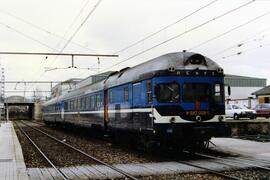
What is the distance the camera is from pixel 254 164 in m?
12.7

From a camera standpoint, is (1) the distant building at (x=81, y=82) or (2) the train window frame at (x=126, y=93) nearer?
(2) the train window frame at (x=126, y=93)

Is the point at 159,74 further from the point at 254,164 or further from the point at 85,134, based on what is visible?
the point at 85,134

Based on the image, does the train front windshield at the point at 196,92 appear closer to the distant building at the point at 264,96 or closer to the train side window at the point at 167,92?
the train side window at the point at 167,92

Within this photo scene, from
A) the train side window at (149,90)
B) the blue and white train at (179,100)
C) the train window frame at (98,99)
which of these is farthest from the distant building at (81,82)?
the train side window at (149,90)

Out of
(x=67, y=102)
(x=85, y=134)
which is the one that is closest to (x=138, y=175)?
(x=85, y=134)

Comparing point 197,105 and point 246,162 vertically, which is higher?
point 197,105

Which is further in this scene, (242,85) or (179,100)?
(242,85)

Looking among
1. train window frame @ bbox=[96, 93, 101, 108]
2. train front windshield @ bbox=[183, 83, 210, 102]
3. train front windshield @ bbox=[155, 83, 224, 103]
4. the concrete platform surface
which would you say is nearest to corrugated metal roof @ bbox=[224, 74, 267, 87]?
train window frame @ bbox=[96, 93, 101, 108]

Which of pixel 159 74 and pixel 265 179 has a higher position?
pixel 159 74

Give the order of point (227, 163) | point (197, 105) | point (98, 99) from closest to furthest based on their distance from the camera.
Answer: point (227, 163) < point (197, 105) < point (98, 99)

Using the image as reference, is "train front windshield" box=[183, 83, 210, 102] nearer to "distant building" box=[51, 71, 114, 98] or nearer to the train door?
the train door

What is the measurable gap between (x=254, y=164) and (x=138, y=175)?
3.72m

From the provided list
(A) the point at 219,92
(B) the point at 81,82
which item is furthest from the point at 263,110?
(A) the point at 219,92

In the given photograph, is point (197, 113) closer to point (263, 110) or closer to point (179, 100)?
point (179, 100)
